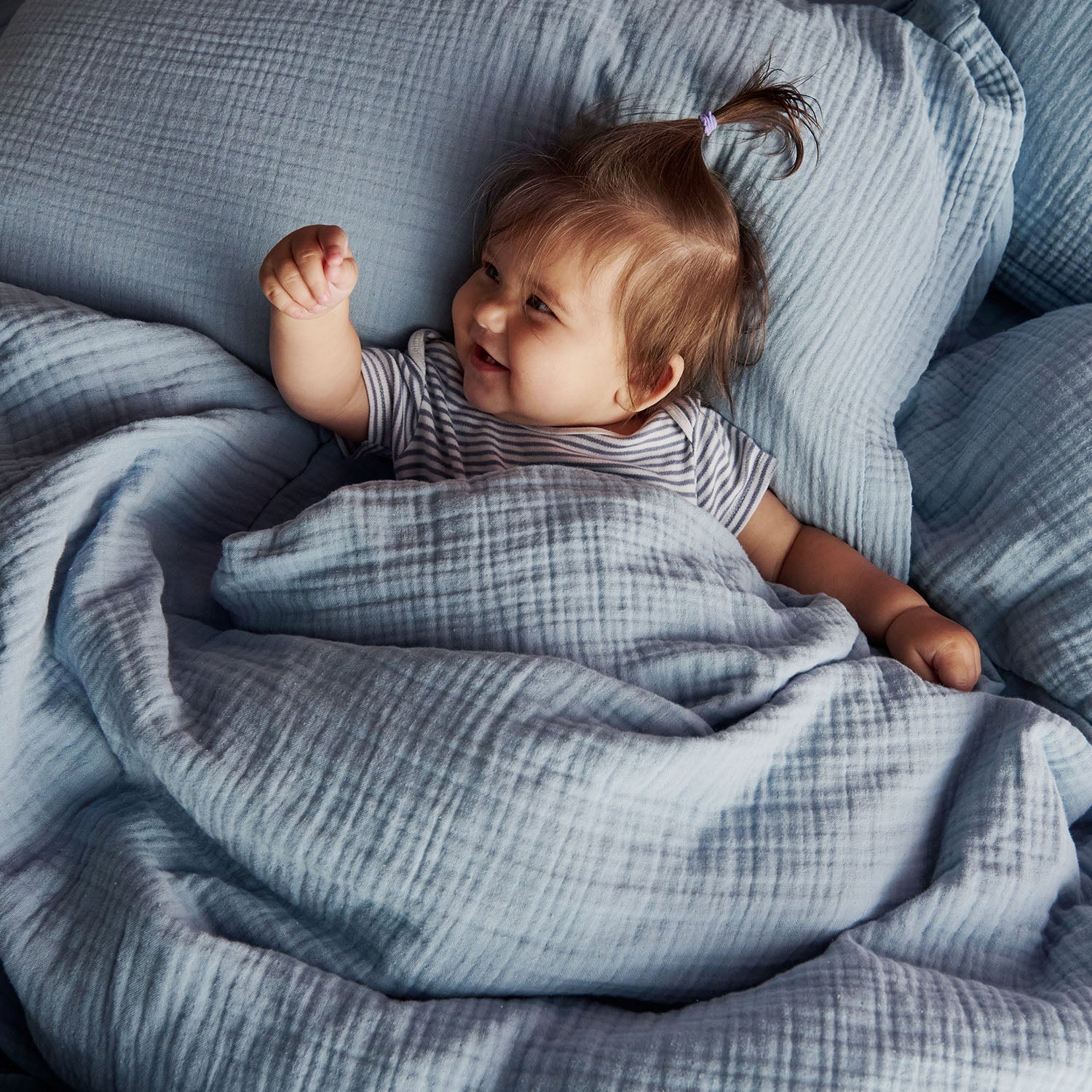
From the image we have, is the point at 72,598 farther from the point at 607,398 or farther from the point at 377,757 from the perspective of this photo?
the point at 607,398

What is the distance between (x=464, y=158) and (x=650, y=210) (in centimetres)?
19

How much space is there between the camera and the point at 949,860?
0.69 m

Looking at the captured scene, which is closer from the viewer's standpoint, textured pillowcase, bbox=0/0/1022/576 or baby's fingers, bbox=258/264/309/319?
baby's fingers, bbox=258/264/309/319

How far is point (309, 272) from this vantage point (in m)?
0.80

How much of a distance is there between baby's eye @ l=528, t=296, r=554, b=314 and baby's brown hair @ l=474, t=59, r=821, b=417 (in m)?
0.02

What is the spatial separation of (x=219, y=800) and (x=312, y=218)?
57cm

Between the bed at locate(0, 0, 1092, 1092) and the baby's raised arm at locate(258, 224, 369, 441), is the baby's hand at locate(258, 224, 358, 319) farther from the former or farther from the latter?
the bed at locate(0, 0, 1092, 1092)

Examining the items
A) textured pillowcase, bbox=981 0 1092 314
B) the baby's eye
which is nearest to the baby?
the baby's eye

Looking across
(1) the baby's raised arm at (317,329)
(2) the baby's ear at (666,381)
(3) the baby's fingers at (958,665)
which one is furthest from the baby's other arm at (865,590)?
(1) the baby's raised arm at (317,329)

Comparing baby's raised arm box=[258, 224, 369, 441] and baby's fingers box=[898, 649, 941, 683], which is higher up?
baby's raised arm box=[258, 224, 369, 441]

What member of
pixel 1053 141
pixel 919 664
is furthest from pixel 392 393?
pixel 1053 141

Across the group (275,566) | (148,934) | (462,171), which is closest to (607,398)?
(462,171)

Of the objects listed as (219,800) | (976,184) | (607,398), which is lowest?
(219,800)

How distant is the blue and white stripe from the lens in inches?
37.6
